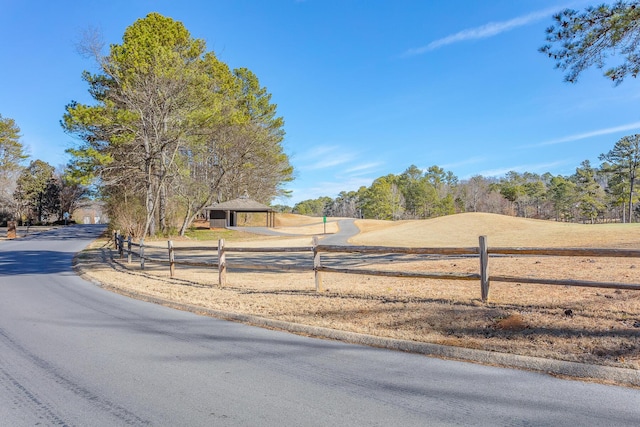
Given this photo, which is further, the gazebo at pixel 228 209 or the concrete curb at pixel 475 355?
the gazebo at pixel 228 209

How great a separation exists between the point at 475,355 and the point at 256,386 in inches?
94.5

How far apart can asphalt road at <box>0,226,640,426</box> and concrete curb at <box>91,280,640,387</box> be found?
162 mm

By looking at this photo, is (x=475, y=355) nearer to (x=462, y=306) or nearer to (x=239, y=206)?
(x=462, y=306)

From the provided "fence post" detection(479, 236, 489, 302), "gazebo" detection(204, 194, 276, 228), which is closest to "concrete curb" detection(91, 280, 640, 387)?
"fence post" detection(479, 236, 489, 302)

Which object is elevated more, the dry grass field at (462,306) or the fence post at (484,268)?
the fence post at (484,268)

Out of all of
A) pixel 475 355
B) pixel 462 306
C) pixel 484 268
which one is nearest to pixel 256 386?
pixel 475 355

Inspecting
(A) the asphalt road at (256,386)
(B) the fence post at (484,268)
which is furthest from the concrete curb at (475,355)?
(B) the fence post at (484,268)

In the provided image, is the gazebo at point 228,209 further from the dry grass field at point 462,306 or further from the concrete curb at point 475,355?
the concrete curb at point 475,355

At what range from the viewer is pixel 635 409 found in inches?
121

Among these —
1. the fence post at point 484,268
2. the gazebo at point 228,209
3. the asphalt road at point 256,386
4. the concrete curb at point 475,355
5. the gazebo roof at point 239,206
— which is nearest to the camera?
the asphalt road at point 256,386

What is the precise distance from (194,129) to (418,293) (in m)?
23.6

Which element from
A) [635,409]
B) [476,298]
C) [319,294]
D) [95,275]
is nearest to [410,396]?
[635,409]

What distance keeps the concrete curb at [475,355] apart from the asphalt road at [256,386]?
0.16 m

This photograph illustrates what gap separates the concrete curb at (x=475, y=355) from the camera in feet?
12.0
